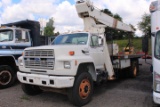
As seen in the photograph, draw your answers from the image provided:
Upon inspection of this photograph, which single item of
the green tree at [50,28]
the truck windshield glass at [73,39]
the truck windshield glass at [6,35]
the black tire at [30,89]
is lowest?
the black tire at [30,89]

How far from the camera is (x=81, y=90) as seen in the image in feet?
19.4

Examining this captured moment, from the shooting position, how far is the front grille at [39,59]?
5.74m

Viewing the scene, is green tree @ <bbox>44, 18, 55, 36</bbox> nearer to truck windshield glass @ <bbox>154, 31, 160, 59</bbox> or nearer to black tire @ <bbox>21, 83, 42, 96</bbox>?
black tire @ <bbox>21, 83, 42, 96</bbox>

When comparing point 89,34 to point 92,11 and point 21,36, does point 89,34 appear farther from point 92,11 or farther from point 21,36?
point 21,36

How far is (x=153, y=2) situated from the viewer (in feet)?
19.3

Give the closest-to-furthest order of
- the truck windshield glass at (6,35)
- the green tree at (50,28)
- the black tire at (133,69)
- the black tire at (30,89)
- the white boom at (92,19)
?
the black tire at (30,89)
the white boom at (92,19)
the truck windshield glass at (6,35)
the black tire at (133,69)
the green tree at (50,28)

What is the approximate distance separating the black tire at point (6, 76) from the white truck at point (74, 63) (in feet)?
5.85

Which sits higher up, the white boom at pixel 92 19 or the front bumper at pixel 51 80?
the white boom at pixel 92 19

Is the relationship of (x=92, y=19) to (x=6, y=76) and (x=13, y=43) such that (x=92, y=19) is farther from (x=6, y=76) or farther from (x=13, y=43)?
(x=6, y=76)

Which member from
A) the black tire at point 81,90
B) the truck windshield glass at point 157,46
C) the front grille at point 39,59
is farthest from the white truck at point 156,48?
the front grille at point 39,59

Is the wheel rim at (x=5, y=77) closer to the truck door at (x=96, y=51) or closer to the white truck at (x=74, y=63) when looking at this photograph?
the white truck at (x=74, y=63)

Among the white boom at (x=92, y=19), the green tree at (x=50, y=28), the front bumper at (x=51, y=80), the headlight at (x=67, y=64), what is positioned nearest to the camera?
the front bumper at (x=51, y=80)

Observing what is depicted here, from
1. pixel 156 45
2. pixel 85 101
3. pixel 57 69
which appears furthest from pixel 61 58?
pixel 156 45

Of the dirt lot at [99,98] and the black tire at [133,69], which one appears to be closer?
the dirt lot at [99,98]
